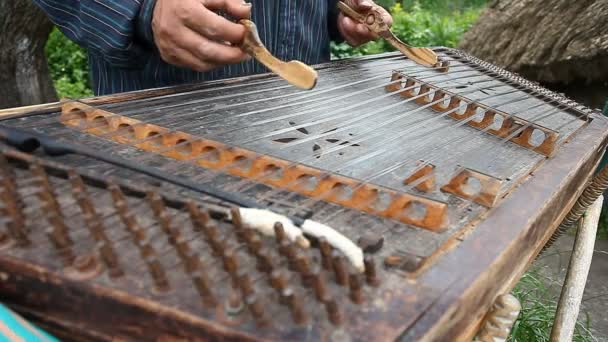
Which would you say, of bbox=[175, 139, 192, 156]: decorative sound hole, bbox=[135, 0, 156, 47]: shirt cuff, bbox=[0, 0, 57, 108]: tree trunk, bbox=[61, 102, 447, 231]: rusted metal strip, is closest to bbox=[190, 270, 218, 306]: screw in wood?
bbox=[61, 102, 447, 231]: rusted metal strip

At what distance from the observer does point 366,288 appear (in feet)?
1.99

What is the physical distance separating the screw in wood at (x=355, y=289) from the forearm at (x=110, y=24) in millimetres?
787

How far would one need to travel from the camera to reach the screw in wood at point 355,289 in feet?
1.90

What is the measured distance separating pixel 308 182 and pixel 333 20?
4.37 ft

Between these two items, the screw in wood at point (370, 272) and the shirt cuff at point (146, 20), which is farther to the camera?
the shirt cuff at point (146, 20)

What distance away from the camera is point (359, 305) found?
575 millimetres

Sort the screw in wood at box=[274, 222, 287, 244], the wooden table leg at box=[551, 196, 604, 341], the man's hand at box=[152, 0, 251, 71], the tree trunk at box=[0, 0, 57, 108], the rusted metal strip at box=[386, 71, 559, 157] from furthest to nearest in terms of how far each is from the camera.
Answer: the tree trunk at box=[0, 0, 57, 108] → the wooden table leg at box=[551, 196, 604, 341] → the rusted metal strip at box=[386, 71, 559, 157] → the man's hand at box=[152, 0, 251, 71] → the screw in wood at box=[274, 222, 287, 244]

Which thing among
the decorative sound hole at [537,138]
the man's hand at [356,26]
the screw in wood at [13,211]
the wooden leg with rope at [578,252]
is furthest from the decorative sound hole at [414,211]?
the man's hand at [356,26]

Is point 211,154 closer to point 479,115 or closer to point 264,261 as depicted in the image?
point 264,261

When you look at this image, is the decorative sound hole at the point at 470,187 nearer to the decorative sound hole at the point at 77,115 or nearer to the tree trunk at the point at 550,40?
the decorative sound hole at the point at 77,115

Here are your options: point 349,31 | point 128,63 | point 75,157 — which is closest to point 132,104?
point 128,63

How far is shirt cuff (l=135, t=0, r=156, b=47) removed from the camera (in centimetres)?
113

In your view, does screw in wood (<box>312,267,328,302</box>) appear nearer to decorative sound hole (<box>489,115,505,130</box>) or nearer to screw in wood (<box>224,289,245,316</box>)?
screw in wood (<box>224,289,245,316</box>)

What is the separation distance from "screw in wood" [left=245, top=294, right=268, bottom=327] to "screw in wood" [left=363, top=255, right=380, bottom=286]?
5.3 inches
